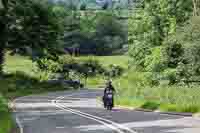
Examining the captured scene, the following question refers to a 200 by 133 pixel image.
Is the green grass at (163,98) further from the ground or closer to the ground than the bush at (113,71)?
further from the ground

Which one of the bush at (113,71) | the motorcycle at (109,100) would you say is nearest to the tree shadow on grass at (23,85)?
the motorcycle at (109,100)

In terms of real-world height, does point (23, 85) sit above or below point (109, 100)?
below

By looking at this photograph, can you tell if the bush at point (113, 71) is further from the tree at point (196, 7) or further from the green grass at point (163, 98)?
the green grass at point (163, 98)

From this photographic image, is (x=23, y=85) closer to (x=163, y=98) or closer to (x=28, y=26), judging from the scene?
(x=28, y=26)

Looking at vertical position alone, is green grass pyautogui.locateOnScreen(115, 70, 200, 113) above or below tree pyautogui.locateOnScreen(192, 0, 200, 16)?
below

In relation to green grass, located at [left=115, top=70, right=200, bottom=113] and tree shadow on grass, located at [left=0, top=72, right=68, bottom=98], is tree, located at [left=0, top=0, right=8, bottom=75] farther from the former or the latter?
green grass, located at [left=115, top=70, right=200, bottom=113]

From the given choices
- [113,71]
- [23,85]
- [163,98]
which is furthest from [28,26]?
[163,98]

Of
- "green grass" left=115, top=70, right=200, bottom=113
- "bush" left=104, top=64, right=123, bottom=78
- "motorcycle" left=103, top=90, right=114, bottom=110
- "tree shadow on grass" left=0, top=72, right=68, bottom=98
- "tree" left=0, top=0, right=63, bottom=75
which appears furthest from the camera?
"bush" left=104, top=64, right=123, bottom=78

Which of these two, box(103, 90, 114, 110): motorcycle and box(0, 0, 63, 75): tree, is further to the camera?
box(0, 0, 63, 75): tree

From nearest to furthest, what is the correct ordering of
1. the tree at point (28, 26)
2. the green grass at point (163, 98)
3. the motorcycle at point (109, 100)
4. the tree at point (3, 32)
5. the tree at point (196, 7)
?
the green grass at point (163, 98)
the motorcycle at point (109, 100)
the tree at point (196, 7)
the tree at point (3, 32)
the tree at point (28, 26)

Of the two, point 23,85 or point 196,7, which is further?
point 23,85

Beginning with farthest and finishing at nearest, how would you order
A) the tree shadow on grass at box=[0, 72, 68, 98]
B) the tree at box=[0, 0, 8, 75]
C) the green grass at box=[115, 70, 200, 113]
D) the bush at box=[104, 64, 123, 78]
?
the bush at box=[104, 64, 123, 78] → the tree at box=[0, 0, 8, 75] → the tree shadow on grass at box=[0, 72, 68, 98] → the green grass at box=[115, 70, 200, 113]

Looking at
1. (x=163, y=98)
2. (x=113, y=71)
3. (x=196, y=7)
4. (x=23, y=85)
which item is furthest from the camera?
(x=113, y=71)

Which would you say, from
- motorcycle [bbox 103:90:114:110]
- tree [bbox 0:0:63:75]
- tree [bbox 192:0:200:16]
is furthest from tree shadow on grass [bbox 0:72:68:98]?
motorcycle [bbox 103:90:114:110]
